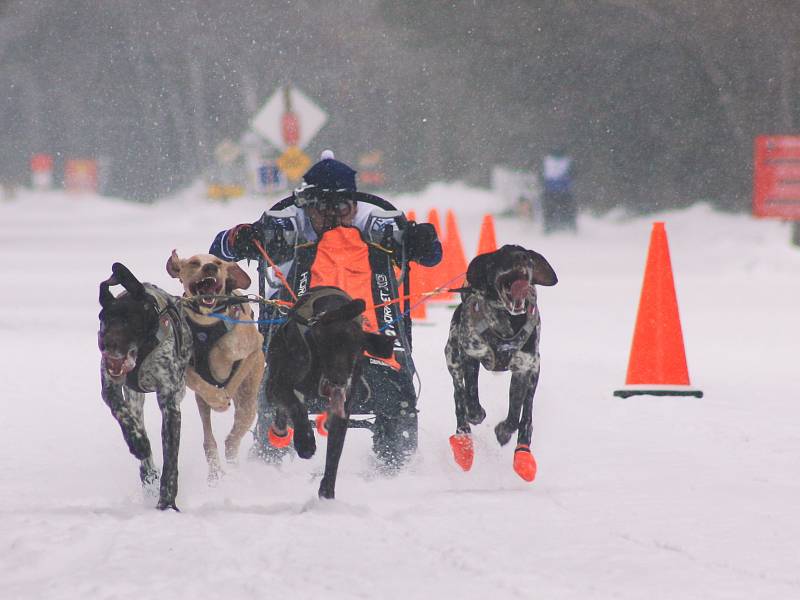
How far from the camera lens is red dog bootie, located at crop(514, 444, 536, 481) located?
16.7ft

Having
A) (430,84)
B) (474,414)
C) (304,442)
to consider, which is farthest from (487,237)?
(430,84)

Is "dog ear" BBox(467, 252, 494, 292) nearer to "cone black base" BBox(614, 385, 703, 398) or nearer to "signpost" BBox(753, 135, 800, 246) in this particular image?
"cone black base" BBox(614, 385, 703, 398)

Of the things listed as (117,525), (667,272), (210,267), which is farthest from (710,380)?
(117,525)

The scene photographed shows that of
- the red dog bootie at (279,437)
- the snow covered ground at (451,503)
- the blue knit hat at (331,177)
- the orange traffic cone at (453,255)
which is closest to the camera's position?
the snow covered ground at (451,503)

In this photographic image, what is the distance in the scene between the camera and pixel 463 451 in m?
5.36

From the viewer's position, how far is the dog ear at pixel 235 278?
17.4 ft

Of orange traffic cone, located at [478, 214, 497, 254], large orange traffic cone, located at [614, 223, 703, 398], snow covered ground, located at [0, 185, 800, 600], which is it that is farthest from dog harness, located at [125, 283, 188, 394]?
orange traffic cone, located at [478, 214, 497, 254]

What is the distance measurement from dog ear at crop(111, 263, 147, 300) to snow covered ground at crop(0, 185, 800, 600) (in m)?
0.89

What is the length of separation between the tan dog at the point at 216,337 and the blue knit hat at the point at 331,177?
1.88ft

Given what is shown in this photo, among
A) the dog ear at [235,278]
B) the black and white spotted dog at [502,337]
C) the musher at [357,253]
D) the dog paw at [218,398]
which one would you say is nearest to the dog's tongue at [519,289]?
the black and white spotted dog at [502,337]

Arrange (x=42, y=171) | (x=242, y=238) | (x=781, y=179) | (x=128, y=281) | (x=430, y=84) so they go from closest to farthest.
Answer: (x=128, y=281)
(x=242, y=238)
(x=781, y=179)
(x=430, y=84)
(x=42, y=171)

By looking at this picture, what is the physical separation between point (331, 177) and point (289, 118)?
12122 millimetres

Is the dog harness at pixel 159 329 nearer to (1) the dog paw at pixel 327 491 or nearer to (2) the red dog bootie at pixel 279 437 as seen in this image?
(2) the red dog bootie at pixel 279 437

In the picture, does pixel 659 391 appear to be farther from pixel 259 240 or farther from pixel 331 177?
pixel 259 240
